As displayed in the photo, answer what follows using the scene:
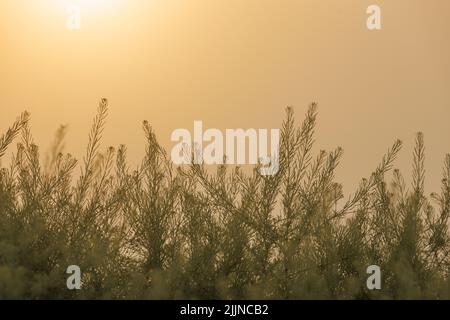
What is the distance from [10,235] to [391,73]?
6.66 feet

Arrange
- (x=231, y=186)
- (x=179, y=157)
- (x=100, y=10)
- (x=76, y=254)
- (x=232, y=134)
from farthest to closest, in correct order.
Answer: (x=100, y=10) → (x=232, y=134) → (x=179, y=157) → (x=231, y=186) → (x=76, y=254)

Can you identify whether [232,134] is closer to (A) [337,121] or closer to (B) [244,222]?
(A) [337,121]

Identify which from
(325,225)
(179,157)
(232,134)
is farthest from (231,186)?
A: (232,134)

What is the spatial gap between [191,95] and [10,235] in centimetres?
161

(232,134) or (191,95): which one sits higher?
(191,95)

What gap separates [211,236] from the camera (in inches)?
74.0

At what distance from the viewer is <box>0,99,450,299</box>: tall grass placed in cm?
173

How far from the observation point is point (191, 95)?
10.9 ft

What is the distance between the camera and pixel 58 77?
342cm

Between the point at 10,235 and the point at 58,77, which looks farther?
the point at 58,77

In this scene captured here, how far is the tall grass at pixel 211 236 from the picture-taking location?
5.67ft
